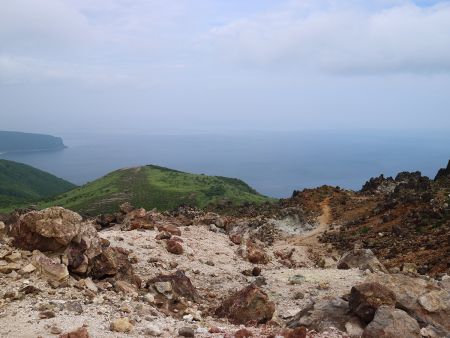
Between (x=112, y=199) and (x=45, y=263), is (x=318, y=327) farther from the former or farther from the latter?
(x=112, y=199)

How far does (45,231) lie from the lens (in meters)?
11.9

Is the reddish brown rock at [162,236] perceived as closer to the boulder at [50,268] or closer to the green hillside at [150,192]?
the boulder at [50,268]

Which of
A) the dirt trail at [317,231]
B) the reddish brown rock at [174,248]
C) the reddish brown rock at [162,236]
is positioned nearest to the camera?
the reddish brown rock at [174,248]

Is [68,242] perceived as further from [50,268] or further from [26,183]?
[26,183]

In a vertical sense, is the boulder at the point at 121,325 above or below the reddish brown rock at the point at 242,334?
above

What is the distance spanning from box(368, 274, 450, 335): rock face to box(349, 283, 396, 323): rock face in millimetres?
640

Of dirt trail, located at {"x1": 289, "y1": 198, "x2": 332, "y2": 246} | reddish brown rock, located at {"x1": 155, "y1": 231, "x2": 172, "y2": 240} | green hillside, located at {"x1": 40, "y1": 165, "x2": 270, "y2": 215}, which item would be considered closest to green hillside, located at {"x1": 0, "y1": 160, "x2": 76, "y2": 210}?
green hillside, located at {"x1": 40, "y1": 165, "x2": 270, "y2": 215}

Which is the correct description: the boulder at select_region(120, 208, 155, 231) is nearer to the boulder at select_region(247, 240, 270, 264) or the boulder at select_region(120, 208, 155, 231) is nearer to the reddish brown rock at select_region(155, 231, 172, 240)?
the reddish brown rock at select_region(155, 231, 172, 240)

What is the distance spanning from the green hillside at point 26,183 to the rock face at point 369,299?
15372 centimetres

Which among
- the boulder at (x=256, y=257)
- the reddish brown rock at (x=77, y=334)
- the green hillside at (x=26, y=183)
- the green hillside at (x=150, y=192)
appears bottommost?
the green hillside at (x=26, y=183)

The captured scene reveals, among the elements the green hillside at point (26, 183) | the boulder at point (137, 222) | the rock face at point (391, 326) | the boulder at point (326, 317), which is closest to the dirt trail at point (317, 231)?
the boulder at point (137, 222)

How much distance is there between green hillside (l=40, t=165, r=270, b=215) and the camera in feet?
306

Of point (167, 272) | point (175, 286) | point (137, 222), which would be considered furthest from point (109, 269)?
point (137, 222)

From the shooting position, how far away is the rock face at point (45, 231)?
1199 centimetres
